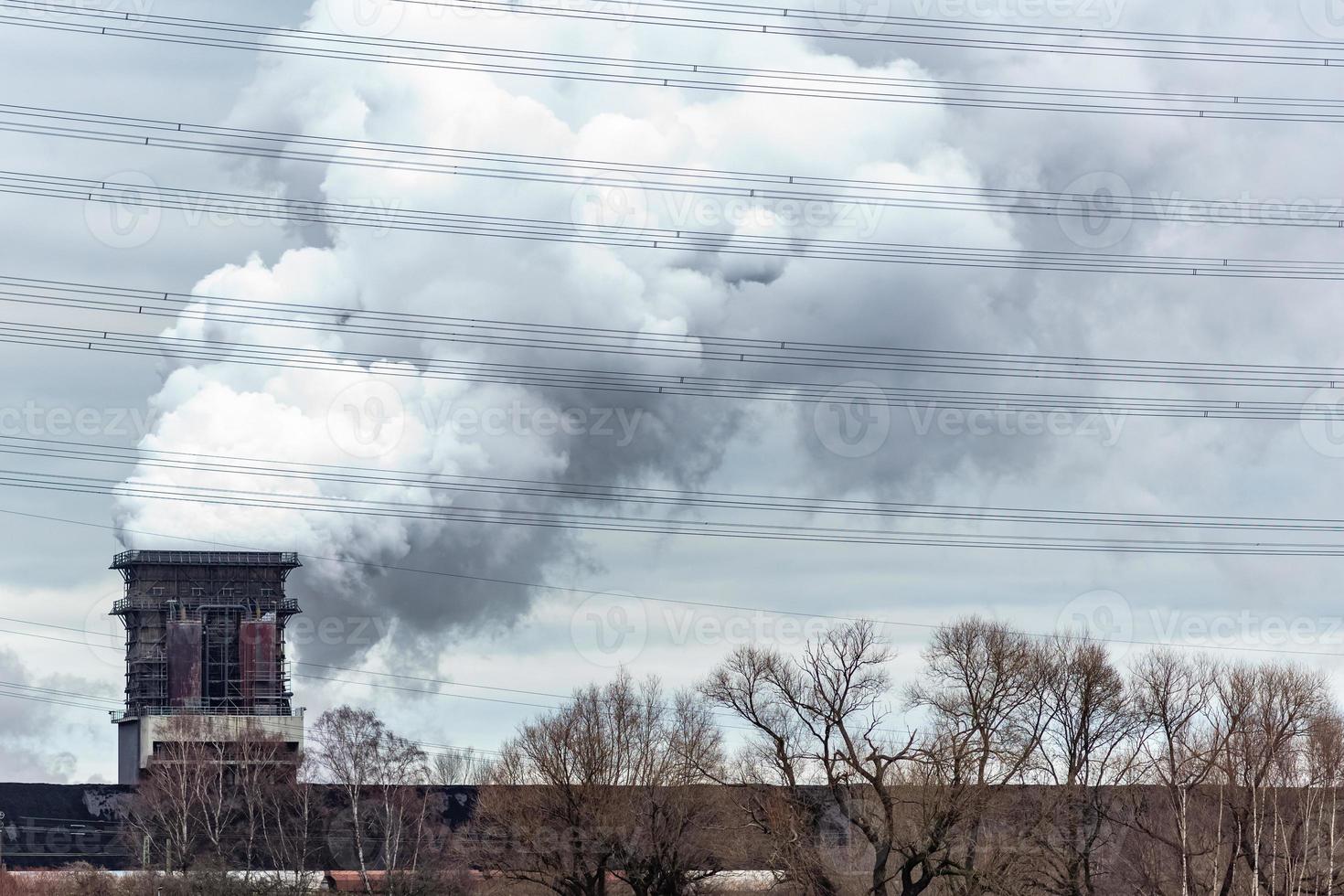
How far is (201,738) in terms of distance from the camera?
327 ft

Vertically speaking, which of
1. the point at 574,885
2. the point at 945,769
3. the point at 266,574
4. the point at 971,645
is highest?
the point at 266,574

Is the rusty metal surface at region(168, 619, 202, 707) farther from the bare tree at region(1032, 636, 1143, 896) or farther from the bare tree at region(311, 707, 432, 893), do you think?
the bare tree at region(1032, 636, 1143, 896)

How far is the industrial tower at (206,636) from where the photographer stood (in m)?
107

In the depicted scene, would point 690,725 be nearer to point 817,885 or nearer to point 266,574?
point 817,885

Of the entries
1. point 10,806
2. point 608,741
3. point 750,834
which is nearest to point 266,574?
point 10,806

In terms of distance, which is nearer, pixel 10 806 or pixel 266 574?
pixel 10 806

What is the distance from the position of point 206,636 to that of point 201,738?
1005cm

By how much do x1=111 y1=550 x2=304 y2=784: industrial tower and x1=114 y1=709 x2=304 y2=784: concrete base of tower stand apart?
18 centimetres

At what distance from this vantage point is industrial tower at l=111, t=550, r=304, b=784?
352 feet

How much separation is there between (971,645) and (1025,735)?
4443 millimetres

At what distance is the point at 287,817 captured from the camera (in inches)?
3369

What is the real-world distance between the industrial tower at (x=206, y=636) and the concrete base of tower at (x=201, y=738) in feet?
0.60

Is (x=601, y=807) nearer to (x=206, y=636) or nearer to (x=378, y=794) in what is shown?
(x=378, y=794)

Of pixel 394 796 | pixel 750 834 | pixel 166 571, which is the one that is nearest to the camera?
pixel 750 834
